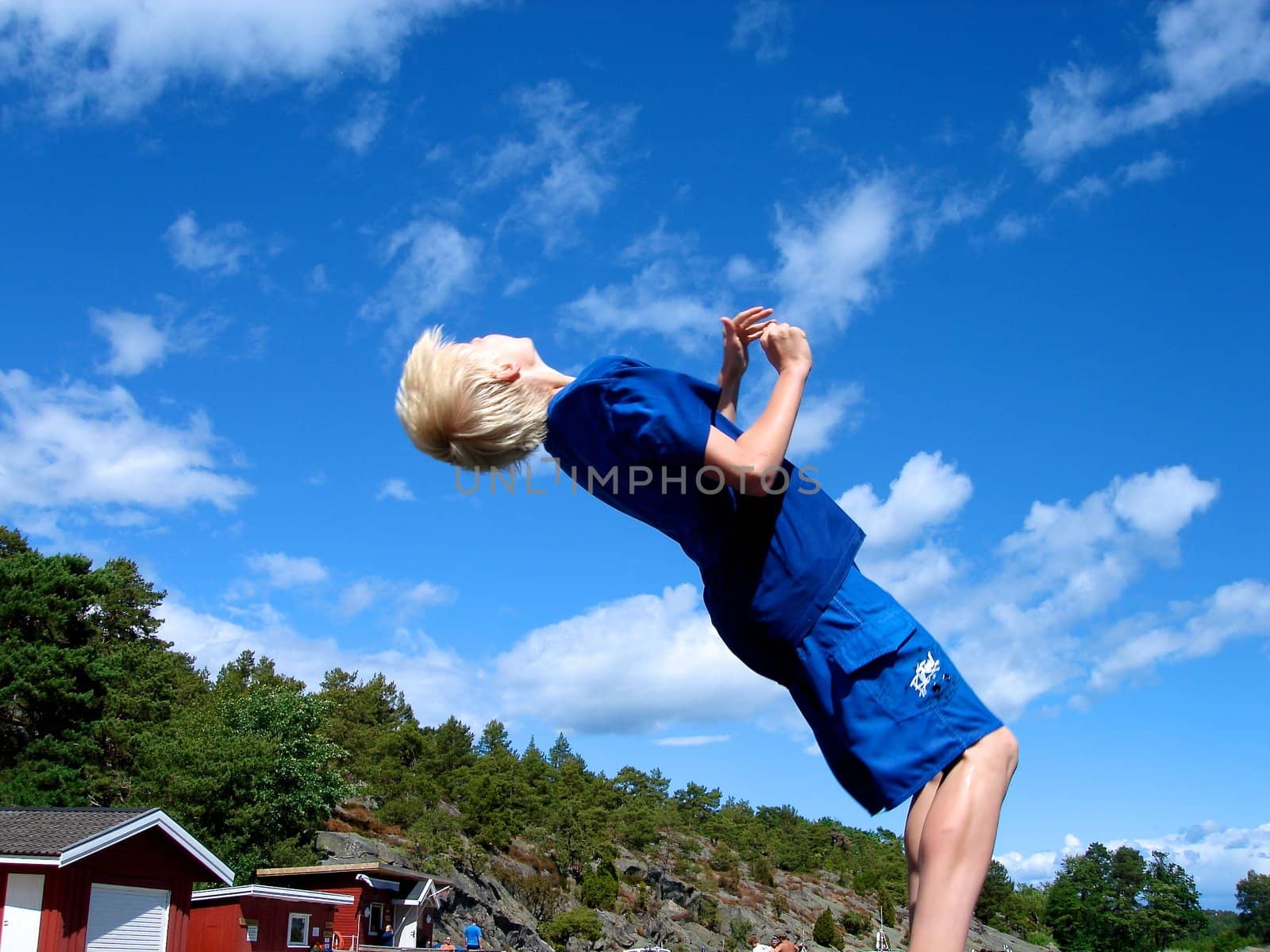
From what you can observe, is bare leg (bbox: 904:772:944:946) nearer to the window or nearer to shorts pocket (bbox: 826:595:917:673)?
shorts pocket (bbox: 826:595:917:673)

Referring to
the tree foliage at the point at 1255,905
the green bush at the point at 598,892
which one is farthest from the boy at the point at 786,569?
the tree foliage at the point at 1255,905

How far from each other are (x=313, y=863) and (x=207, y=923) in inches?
385

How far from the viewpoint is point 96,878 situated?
64.1ft

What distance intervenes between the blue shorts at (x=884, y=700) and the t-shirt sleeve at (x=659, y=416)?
0.37m


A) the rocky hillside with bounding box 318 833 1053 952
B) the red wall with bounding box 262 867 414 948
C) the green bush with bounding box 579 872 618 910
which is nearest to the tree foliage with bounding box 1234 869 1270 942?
the rocky hillside with bounding box 318 833 1053 952

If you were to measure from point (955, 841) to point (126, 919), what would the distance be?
23305mm

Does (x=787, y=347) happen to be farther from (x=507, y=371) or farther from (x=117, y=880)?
(x=117, y=880)

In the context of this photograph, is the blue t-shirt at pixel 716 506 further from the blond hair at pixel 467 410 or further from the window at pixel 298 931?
the window at pixel 298 931

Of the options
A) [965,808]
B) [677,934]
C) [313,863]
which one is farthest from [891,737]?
[677,934]

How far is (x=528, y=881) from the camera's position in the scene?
176ft

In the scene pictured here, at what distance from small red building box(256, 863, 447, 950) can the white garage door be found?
39.6 ft

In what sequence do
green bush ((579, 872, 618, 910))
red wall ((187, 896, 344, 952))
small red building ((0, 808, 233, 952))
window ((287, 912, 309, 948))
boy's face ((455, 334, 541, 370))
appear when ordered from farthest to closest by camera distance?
green bush ((579, 872, 618, 910)), window ((287, 912, 309, 948)), red wall ((187, 896, 344, 952)), small red building ((0, 808, 233, 952)), boy's face ((455, 334, 541, 370))

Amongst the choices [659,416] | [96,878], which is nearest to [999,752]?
[659,416]

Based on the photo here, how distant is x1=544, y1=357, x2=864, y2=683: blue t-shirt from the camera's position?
1.69 m
